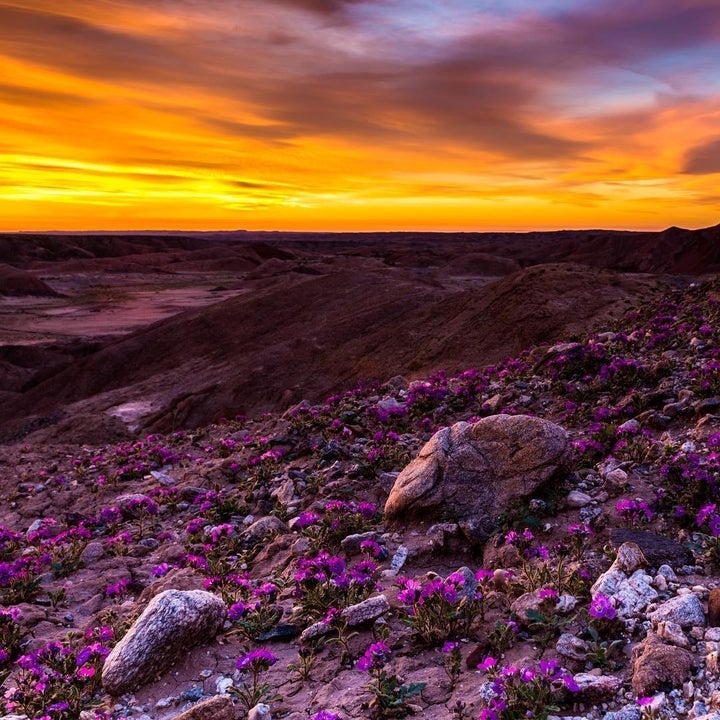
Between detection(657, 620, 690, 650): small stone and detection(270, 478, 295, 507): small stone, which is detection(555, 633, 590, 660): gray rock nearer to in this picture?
detection(657, 620, 690, 650): small stone

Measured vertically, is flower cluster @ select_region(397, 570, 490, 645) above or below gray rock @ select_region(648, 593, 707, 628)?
below

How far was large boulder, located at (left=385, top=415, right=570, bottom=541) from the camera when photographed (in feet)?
22.5

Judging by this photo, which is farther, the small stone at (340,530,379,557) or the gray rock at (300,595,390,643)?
the small stone at (340,530,379,557)

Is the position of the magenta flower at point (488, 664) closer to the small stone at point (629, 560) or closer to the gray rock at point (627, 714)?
the gray rock at point (627, 714)

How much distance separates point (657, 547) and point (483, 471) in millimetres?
2093

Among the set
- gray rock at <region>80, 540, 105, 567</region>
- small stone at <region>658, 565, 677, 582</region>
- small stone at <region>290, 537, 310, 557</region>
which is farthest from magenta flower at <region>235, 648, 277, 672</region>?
gray rock at <region>80, 540, 105, 567</region>

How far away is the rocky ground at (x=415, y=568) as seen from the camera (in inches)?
169

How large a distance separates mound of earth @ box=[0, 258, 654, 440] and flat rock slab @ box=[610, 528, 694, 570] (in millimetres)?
15804

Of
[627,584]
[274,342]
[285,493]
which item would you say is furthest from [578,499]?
[274,342]

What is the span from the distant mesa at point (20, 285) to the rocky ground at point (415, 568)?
7192cm

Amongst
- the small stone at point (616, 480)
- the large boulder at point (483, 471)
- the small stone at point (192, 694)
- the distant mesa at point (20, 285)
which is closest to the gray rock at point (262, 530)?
the large boulder at point (483, 471)

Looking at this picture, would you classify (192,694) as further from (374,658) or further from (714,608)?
(714,608)

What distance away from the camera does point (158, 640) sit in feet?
16.2

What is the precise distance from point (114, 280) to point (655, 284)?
86.7 meters
